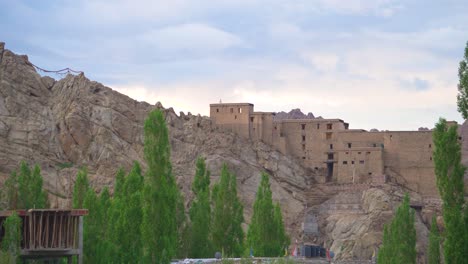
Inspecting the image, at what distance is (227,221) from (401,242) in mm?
10267

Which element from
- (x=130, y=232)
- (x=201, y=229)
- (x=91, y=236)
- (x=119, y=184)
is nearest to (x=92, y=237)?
(x=91, y=236)

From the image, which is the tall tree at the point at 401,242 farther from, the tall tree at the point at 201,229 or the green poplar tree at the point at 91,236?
the green poplar tree at the point at 91,236

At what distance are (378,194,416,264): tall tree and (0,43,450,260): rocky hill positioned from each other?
40.4 feet

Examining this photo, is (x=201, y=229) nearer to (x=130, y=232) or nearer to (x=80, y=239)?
(x=130, y=232)

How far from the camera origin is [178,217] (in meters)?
58.1

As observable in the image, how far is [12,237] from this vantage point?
4284cm

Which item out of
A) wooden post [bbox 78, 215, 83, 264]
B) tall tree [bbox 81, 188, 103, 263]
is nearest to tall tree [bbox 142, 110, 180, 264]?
wooden post [bbox 78, 215, 83, 264]

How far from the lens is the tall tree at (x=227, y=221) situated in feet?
196

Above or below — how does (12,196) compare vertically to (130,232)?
above

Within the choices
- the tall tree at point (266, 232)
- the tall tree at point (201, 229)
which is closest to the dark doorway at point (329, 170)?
the tall tree at point (266, 232)

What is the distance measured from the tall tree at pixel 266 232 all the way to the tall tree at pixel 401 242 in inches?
240

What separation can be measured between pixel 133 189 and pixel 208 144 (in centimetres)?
3302

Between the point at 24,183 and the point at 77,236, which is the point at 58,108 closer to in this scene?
the point at 24,183

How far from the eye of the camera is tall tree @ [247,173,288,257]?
6062 centimetres
